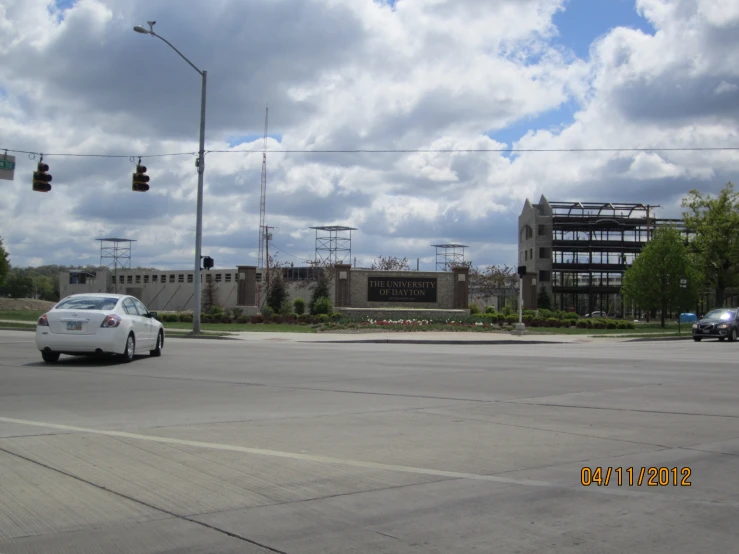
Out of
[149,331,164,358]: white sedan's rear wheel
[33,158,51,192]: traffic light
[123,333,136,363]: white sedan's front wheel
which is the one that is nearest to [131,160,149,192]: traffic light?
[33,158,51,192]: traffic light

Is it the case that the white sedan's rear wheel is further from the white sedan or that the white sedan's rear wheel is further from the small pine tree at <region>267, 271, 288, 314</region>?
the small pine tree at <region>267, 271, 288, 314</region>

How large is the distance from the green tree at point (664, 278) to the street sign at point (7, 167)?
4041 cm

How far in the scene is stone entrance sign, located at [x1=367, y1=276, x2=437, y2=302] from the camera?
51.2 meters

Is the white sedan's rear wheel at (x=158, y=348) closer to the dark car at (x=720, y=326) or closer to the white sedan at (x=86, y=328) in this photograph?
the white sedan at (x=86, y=328)

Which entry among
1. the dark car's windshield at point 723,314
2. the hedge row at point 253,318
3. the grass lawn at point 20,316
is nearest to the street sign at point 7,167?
the grass lawn at point 20,316

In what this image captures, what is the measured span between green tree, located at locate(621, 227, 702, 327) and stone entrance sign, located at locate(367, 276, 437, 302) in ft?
47.1

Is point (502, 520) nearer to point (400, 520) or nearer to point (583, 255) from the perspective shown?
point (400, 520)

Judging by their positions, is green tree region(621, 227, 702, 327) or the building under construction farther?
the building under construction

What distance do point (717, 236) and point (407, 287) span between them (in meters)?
27.7

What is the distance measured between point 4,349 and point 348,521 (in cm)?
1862

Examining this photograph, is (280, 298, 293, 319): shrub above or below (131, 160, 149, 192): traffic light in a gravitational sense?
below

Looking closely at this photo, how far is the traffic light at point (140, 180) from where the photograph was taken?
91.4 feet

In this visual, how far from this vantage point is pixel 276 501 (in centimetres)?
584
